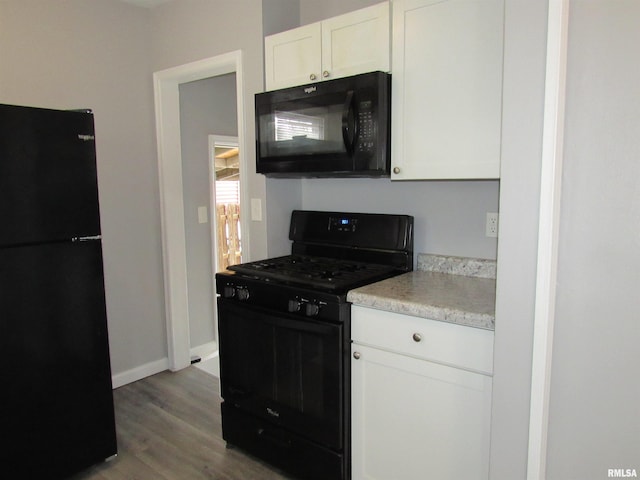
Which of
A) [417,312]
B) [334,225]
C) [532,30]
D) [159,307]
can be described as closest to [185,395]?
[159,307]

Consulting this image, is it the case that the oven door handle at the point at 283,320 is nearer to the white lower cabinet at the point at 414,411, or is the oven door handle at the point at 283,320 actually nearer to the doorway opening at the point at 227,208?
the white lower cabinet at the point at 414,411

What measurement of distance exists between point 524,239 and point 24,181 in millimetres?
1880

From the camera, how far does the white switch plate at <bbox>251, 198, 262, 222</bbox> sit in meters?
2.57

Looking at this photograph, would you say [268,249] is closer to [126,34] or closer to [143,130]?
[143,130]

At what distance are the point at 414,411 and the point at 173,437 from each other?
1.47 m

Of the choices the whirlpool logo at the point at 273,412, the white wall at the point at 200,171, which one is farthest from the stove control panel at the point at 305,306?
the white wall at the point at 200,171

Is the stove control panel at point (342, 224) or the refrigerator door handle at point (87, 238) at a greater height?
the stove control panel at point (342, 224)

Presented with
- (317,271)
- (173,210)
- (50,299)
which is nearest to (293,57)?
(317,271)

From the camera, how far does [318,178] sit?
266cm

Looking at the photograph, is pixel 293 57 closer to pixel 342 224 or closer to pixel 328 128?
pixel 328 128

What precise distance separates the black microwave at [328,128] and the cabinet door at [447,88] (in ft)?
0.26

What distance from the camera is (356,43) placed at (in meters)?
2.04
